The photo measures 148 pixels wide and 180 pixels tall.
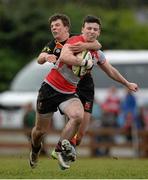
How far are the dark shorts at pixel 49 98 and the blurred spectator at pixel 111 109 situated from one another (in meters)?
12.1

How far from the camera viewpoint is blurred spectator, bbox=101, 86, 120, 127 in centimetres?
2552

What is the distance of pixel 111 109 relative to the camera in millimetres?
25797

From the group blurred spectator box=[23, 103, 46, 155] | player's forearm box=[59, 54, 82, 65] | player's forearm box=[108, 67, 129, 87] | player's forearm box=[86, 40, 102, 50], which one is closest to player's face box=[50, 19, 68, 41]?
player's forearm box=[86, 40, 102, 50]

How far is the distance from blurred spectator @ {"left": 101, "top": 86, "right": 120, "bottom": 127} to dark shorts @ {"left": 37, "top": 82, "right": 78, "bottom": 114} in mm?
12128

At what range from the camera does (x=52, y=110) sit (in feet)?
43.2

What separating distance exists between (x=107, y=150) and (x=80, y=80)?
10694 mm

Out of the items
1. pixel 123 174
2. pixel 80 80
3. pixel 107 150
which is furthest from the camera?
pixel 107 150

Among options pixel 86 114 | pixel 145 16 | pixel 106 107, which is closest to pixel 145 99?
pixel 106 107

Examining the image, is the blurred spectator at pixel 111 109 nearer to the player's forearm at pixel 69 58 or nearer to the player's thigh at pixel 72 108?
the player's thigh at pixel 72 108

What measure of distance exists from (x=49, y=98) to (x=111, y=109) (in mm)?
12784

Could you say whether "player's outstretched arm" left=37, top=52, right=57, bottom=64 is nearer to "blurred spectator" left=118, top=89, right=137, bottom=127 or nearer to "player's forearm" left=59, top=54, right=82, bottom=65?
"player's forearm" left=59, top=54, right=82, bottom=65

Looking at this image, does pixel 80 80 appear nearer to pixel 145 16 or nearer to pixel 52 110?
pixel 52 110

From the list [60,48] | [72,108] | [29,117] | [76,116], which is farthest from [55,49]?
[29,117]

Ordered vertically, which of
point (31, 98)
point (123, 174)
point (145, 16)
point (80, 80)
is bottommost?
point (145, 16)
